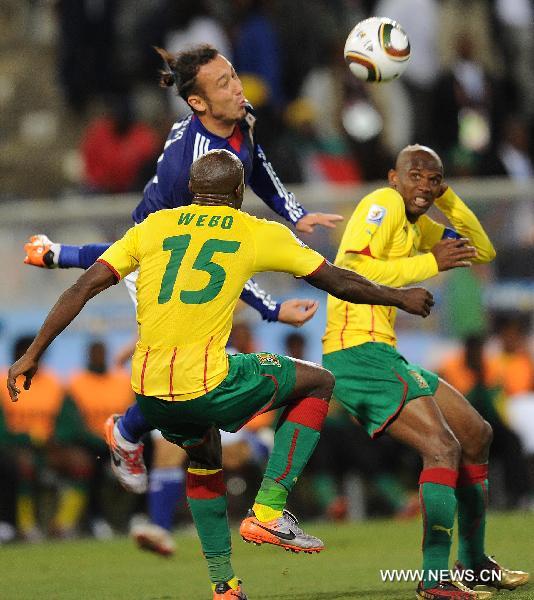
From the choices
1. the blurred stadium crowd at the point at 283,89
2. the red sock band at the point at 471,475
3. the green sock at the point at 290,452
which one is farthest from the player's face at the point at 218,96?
the blurred stadium crowd at the point at 283,89

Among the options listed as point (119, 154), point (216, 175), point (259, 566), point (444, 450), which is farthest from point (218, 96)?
point (119, 154)

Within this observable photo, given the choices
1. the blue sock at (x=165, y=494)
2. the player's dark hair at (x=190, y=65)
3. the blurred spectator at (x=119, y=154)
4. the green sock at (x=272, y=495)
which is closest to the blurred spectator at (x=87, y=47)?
the blurred spectator at (x=119, y=154)

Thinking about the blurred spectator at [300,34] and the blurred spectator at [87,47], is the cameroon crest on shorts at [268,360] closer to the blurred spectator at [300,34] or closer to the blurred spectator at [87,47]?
the blurred spectator at [300,34]

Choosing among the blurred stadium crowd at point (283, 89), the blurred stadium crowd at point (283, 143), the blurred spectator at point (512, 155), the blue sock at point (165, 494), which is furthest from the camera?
the blurred spectator at point (512, 155)

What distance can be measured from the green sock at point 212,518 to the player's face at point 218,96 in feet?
6.96

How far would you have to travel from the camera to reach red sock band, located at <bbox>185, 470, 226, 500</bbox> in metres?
7.70

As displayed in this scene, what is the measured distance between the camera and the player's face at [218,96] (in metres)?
8.62

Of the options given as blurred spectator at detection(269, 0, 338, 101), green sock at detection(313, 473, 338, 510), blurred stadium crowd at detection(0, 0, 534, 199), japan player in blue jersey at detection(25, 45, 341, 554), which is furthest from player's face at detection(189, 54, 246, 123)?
blurred spectator at detection(269, 0, 338, 101)

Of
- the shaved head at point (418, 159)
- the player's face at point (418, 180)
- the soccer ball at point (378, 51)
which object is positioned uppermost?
the soccer ball at point (378, 51)

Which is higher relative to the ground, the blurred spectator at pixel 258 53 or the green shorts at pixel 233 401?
the blurred spectator at pixel 258 53

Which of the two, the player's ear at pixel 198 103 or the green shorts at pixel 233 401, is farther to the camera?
the player's ear at pixel 198 103

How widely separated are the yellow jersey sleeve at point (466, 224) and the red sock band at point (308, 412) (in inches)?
75.1

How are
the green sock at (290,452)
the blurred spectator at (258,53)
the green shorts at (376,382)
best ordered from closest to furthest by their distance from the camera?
1. the green sock at (290,452)
2. the green shorts at (376,382)
3. the blurred spectator at (258,53)

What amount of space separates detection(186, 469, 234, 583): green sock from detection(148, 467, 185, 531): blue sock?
3313mm
